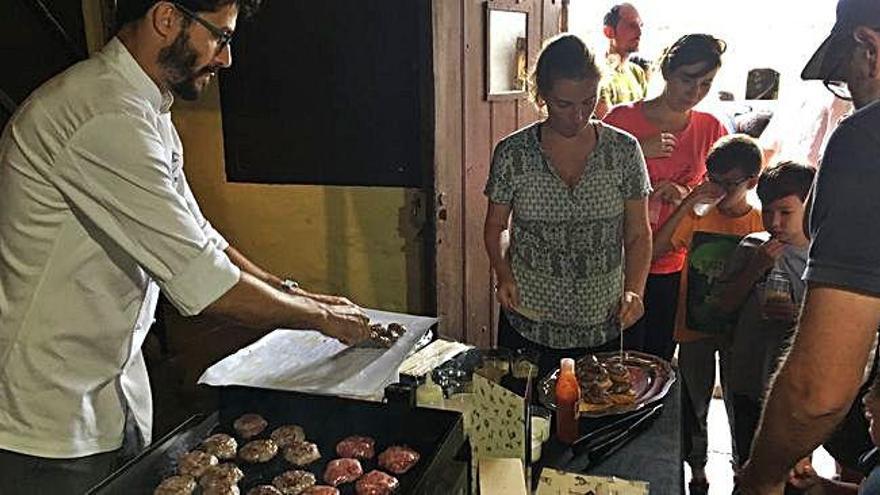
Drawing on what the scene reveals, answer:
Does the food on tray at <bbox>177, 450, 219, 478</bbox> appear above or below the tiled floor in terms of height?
above

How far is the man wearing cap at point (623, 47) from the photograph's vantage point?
3014 millimetres

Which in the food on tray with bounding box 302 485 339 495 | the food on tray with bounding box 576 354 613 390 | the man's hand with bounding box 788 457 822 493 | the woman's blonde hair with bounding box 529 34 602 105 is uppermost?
the woman's blonde hair with bounding box 529 34 602 105

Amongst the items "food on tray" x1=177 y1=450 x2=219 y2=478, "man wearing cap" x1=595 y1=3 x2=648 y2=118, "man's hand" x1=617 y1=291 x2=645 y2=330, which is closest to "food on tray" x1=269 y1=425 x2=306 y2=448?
"food on tray" x1=177 y1=450 x2=219 y2=478

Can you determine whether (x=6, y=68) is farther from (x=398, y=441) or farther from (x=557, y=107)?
(x=398, y=441)

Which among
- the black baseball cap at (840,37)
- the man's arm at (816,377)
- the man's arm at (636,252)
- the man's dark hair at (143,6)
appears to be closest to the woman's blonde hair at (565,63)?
the man's arm at (636,252)

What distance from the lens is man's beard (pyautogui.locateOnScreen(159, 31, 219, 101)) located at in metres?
1.26

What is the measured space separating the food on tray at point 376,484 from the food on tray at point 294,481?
8 centimetres

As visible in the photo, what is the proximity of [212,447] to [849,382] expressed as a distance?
1001mm

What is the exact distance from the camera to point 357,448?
1329 mm

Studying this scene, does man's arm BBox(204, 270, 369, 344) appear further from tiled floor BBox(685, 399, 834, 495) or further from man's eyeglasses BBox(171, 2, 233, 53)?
tiled floor BBox(685, 399, 834, 495)

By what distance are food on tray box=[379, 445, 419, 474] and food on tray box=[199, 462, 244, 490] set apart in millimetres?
241

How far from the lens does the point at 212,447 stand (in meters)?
1.31

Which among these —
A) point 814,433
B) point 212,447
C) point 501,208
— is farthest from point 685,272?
point 212,447

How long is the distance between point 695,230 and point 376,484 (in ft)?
4.49
